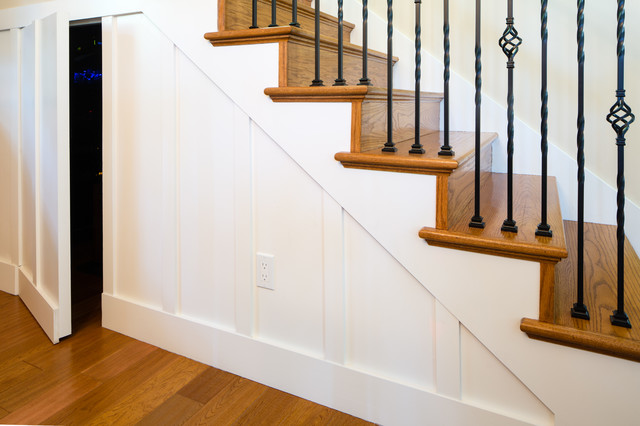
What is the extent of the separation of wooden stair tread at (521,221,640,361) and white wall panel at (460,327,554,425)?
0.53ft

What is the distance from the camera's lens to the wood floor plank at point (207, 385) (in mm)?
1470

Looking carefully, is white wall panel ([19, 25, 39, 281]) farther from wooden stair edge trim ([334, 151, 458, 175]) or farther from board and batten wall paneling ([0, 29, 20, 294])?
wooden stair edge trim ([334, 151, 458, 175])

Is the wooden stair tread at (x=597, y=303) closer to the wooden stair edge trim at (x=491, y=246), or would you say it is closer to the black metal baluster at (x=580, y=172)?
the black metal baluster at (x=580, y=172)

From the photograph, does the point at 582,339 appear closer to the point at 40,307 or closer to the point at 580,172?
the point at 580,172

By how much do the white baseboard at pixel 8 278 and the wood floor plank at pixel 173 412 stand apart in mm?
1345

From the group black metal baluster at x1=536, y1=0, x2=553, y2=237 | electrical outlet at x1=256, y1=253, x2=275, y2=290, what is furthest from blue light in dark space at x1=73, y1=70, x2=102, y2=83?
black metal baluster at x1=536, y1=0, x2=553, y2=237

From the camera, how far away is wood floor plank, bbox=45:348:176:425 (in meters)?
1.35

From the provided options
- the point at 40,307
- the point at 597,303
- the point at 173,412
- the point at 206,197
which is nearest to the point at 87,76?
the point at 40,307

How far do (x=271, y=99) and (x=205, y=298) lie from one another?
0.76 meters

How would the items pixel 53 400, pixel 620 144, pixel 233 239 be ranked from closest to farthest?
pixel 620 144, pixel 53 400, pixel 233 239

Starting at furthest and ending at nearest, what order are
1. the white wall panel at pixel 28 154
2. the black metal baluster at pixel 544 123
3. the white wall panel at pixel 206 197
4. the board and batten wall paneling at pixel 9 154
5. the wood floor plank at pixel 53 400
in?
the board and batten wall paneling at pixel 9 154
the white wall panel at pixel 28 154
the white wall panel at pixel 206 197
the wood floor plank at pixel 53 400
the black metal baluster at pixel 544 123

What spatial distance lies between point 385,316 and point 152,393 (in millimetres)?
785

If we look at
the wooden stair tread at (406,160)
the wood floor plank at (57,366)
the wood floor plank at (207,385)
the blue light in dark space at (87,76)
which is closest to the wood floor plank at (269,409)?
the wood floor plank at (207,385)

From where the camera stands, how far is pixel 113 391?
1.48 m
